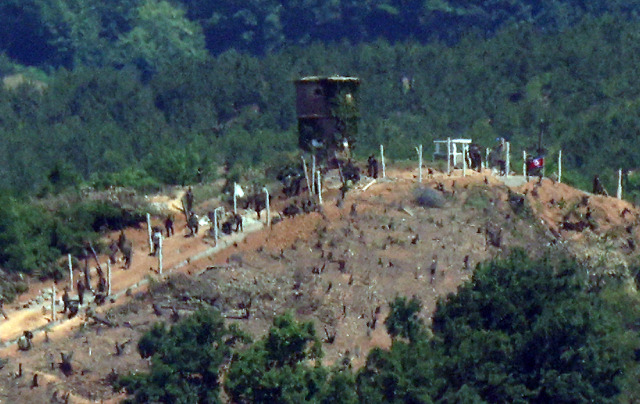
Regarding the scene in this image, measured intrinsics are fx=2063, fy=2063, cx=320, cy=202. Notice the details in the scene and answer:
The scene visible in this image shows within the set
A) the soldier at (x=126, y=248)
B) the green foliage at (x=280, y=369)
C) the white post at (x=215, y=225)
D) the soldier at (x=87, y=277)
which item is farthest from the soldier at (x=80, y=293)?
the green foliage at (x=280, y=369)

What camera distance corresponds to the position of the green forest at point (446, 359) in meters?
39.1

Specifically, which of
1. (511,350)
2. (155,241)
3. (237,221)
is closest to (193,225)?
(155,241)

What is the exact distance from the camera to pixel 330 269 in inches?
1834

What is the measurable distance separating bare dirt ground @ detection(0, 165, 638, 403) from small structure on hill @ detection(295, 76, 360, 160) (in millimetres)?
2294

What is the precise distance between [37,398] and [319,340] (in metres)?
5.86

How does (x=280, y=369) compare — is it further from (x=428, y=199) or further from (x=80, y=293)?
(x=428, y=199)

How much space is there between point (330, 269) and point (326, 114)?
850 centimetres

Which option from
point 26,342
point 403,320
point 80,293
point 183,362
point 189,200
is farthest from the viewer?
point 189,200

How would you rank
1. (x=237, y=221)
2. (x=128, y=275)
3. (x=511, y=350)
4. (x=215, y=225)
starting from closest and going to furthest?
(x=511, y=350) < (x=128, y=275) < (x=215, y=225) < (x=237, y=221)

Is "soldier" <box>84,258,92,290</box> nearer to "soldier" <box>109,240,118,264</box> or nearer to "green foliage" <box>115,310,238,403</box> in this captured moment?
"soldier" <box>109,240,118,264</box>

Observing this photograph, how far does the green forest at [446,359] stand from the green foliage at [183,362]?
20 millimetres

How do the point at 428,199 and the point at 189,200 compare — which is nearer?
the point at 428,199

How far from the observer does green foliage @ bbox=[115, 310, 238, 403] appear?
39281mm

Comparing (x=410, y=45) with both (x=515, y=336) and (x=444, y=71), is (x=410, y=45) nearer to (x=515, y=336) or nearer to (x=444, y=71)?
(x=444, y=71)
